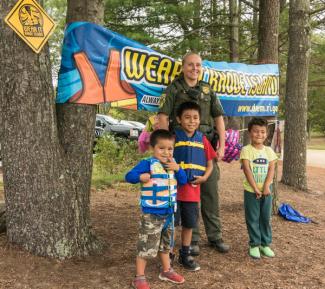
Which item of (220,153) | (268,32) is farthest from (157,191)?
(268,32)

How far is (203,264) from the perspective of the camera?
13.3ft

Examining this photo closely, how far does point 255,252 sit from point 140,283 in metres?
1.48

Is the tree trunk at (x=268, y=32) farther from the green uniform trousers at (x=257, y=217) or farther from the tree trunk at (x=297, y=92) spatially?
the tree trunk at (x=297, y=92)

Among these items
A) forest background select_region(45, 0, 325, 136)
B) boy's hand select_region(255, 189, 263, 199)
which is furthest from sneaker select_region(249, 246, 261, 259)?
forest background select_region(45, 0, 325, 136)

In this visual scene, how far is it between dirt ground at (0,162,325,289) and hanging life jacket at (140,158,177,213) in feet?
2.33

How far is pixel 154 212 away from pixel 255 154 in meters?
1.51

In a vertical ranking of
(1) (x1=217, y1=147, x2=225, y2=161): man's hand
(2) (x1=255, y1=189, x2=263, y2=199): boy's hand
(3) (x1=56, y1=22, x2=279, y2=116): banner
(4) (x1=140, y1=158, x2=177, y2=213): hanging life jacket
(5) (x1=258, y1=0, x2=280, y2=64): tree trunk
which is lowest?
(2) (x1=255, y1=189, x2=263, y2=199): boy's hand

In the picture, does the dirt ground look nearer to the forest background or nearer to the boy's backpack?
the boy's backpack

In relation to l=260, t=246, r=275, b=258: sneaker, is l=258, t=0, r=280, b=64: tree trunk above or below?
above

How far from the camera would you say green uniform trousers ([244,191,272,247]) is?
437 centimetres

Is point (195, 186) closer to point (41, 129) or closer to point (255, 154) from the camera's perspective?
point (255, 154)

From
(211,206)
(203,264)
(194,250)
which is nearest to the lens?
(203,264)

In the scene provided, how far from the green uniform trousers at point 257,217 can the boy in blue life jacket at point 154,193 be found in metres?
1.21

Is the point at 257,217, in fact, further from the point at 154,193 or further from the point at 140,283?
the point at 140,283
